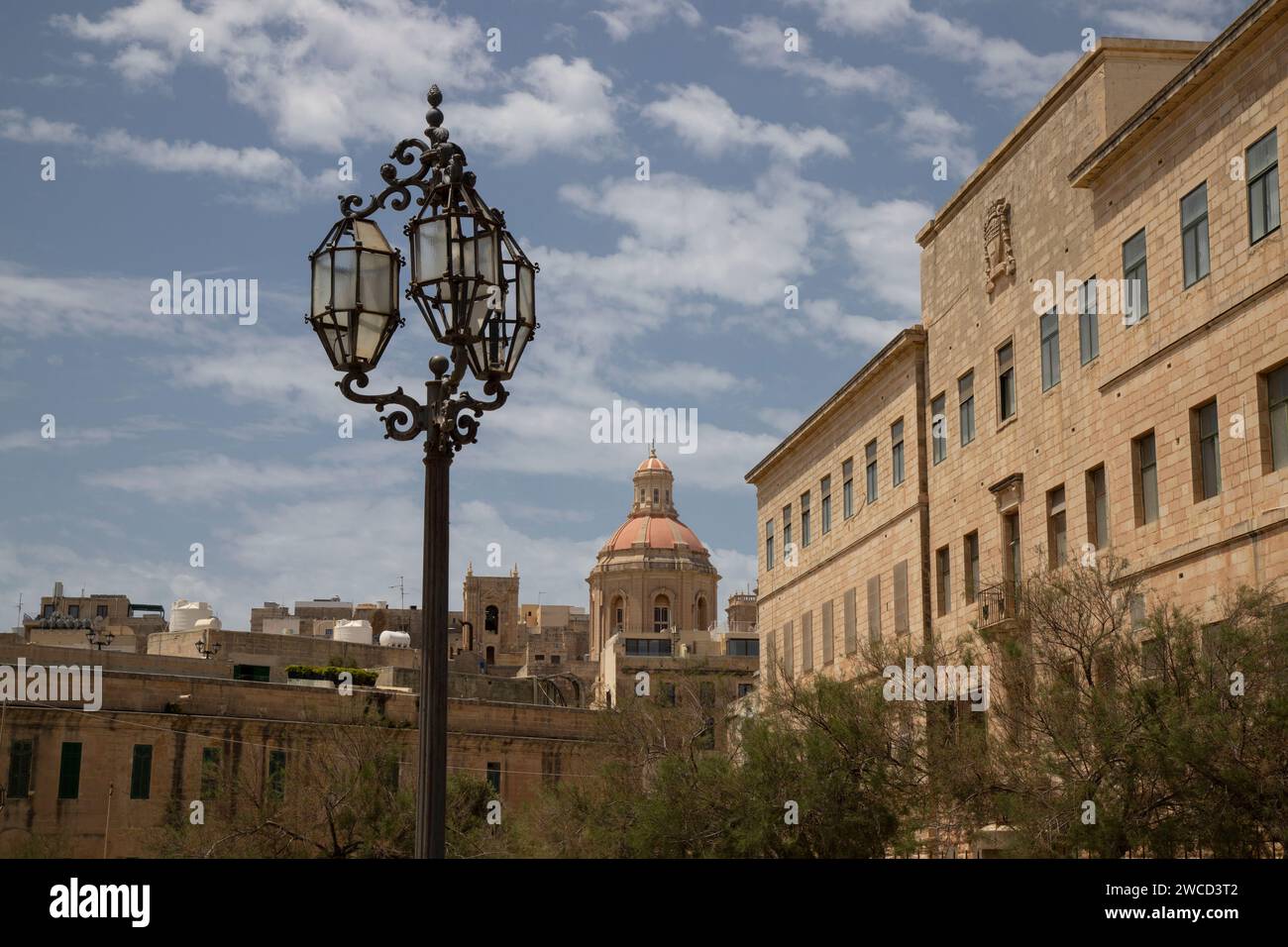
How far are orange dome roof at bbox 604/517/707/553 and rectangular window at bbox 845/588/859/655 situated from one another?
88.4 m

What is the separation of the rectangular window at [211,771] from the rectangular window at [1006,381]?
22.5 m

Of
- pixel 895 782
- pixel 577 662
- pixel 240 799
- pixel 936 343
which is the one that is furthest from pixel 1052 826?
pixel 577 662

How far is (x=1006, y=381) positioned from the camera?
100 feet

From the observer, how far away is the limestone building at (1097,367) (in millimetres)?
22062

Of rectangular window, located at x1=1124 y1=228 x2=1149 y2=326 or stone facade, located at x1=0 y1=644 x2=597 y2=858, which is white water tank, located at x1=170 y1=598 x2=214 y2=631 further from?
rectangular window, located at x1=1124 y1=228 x2=1149 y2=326

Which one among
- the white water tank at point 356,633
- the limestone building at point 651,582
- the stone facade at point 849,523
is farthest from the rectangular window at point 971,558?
the limestone building at point 651,582

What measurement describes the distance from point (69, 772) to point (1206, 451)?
33.7 meters

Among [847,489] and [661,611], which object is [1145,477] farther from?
[661,611]

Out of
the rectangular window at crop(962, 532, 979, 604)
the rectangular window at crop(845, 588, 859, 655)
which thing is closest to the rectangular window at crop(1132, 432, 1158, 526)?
the rectangular window at crop(962, 532, 979, 604)

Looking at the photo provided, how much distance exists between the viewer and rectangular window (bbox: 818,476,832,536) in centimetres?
4094

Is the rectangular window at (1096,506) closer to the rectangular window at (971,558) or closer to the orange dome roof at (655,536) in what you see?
the rectangular window at (971,558)
